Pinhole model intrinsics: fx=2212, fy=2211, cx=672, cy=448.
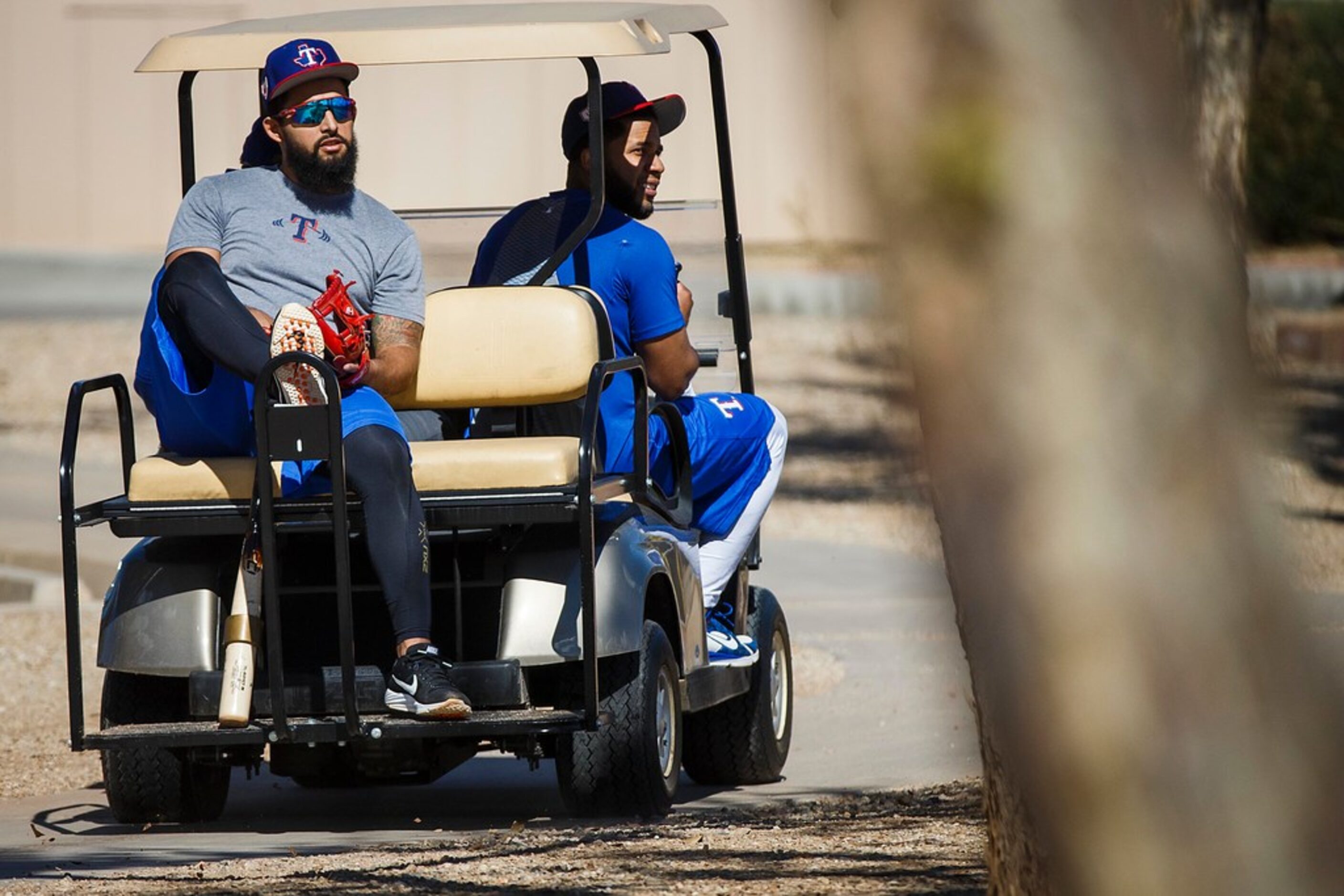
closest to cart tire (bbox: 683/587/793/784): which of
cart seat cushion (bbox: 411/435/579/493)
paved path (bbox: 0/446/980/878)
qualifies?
paved path (bbox: 0/446/980/878)

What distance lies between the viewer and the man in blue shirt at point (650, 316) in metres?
5.59

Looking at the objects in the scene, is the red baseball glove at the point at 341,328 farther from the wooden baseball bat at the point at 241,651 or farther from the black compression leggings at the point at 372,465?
the wooden baseball bat at the point at 241,651

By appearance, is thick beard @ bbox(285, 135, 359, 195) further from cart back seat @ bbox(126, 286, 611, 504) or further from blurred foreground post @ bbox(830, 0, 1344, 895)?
blurred foreground post @ bbox(830, 0, 1344, 895)

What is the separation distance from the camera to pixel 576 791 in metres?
→ 5.18

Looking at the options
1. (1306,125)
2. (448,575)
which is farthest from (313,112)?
(1306,125)

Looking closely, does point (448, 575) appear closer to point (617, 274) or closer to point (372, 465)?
point (372, 465)

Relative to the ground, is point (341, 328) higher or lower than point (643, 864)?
higher

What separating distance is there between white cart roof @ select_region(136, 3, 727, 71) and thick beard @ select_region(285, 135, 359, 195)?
0.37 m

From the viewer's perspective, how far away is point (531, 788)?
6188 millimetres

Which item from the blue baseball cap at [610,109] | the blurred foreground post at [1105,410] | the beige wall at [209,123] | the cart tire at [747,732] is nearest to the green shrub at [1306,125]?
the beige wall at [209,123]

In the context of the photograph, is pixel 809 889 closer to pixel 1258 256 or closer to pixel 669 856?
pixel 669 856

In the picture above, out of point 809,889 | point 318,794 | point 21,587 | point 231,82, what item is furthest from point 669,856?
point 231,82

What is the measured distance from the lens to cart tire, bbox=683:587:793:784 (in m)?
6.07

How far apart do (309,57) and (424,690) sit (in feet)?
4.89
